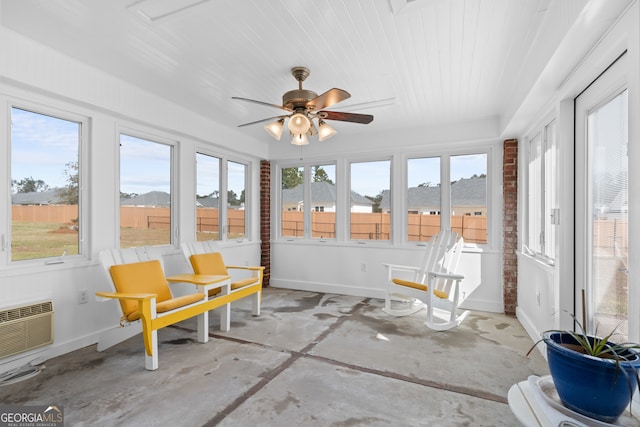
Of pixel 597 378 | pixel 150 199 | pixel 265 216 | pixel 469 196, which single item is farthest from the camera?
pixel 265 216

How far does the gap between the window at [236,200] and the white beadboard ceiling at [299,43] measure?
1.84 metres

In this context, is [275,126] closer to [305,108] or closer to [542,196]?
[305,108]

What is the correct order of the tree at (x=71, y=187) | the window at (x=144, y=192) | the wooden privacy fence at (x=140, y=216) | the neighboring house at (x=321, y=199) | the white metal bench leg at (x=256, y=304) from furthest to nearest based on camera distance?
1. the neighboring house at (x=321, y=199)
2. the white metal bench leg at (x=256, y=304)
3. the window at (x=144, y=192)
4. the tree at (x=71, y=187)
5. the wooden privacy fence at (x=140, y=216)

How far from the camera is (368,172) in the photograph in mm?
5461

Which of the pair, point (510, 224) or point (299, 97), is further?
point (510, 224)

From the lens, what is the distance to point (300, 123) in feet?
9.64

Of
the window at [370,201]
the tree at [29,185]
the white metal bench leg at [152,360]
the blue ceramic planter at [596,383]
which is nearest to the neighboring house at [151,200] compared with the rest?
the tree at [29,185]

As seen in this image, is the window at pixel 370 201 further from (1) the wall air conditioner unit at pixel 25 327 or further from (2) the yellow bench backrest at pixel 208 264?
(1) the wall air conditioner unit at pixel 25 327

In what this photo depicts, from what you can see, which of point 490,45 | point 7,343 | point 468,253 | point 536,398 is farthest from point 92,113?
point 468,253

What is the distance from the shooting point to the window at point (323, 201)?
5695 millimetres

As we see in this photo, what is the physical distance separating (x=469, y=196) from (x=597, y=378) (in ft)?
13.2

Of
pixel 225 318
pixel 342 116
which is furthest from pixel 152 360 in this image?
pixel 342 116

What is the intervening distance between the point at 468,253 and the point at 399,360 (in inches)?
94.1

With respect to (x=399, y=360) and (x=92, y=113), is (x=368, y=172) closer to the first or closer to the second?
(x=399, y=360)
